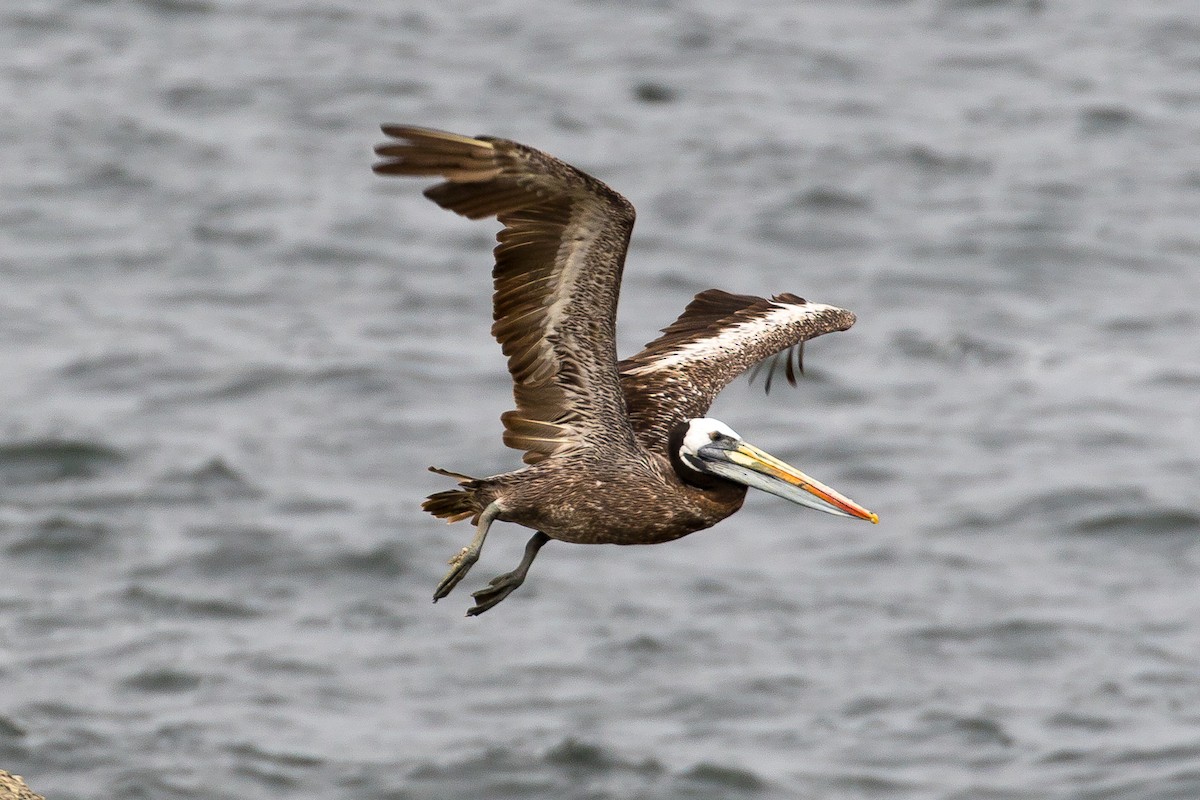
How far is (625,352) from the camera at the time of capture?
29266 mm

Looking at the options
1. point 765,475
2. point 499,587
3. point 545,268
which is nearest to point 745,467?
point 765,475

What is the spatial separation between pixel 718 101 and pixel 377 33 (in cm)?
754

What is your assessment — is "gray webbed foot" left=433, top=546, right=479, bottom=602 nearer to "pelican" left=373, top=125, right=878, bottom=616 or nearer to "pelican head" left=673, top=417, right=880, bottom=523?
"pelican" left=373, top=125, right=878, bottom=616

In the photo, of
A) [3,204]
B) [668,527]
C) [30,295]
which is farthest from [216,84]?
[668,527]

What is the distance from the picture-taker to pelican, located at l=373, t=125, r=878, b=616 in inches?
427

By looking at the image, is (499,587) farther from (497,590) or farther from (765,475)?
(765,475)

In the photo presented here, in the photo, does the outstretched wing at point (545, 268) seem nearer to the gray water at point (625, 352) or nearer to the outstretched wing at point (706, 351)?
the outstretched wing at point (706, 351)

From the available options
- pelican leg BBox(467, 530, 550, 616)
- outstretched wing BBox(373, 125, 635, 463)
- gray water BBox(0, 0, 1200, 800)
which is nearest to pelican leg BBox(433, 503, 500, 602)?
pelican leg BBox(467, 530, 550, 616)

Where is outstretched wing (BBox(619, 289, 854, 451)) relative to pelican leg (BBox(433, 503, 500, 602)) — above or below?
above

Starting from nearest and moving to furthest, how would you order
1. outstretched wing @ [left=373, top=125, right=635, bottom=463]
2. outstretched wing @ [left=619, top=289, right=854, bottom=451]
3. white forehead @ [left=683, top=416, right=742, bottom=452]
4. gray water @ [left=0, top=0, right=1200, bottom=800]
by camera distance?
outstretched wing @ [left=373, top=125, right=635, bottom=463] < white forehead @ [left=683, top=416, right=742, bottom=452] < outstretched wing @ [left=619, top=289, right=854, bottom=451] < gray water @ [left=0, top=0, right=1200, bottom=800]

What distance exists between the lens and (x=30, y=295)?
3334cm

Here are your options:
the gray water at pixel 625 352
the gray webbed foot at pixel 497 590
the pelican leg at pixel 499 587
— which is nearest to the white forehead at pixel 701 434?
the pelican leg at pixel 499 587

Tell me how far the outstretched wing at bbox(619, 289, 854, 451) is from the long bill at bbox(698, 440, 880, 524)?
61 cm

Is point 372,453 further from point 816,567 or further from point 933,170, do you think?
point 933,170
